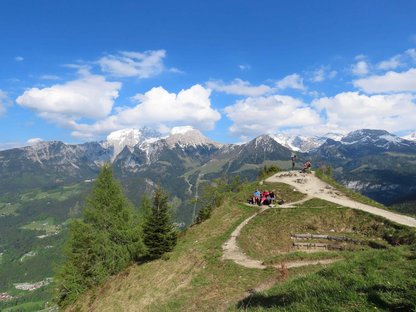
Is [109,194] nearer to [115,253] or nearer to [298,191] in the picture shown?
[115,253]

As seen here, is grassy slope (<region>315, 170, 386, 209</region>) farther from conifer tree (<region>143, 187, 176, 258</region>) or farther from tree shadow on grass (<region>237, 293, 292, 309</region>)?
tree shadow on grass (<region>237, 293, 292, 309</region>)

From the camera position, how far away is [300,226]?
43.1 metres

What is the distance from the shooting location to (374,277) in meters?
13.3

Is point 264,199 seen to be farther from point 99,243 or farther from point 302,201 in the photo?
point 99,243

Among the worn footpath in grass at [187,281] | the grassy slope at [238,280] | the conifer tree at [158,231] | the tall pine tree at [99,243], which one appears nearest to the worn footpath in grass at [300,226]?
the grassy slope at [238,280]

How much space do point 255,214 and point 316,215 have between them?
8.46 meters

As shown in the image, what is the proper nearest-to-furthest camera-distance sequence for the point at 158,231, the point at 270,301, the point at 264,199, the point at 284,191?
the point at 270,301, the point at 158,231, the point at 264,199, the point at 284,191

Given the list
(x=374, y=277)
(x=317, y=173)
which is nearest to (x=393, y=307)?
(x=374, y=277)

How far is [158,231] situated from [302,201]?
76.1 feet

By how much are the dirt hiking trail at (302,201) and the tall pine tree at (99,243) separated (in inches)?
530

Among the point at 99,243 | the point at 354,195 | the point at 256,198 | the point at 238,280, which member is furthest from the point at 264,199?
the point at 238,280

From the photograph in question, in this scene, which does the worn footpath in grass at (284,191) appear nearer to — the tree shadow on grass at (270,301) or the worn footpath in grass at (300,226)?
the worn footpath in grass at (300,226)

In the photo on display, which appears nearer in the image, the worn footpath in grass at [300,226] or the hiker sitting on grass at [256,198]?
the worn footpath in grass at [300,226]

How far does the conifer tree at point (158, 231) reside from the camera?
4044cm
